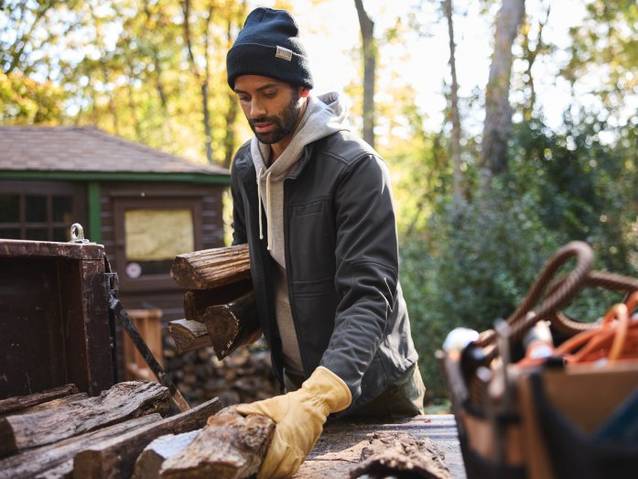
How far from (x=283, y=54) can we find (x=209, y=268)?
0.85 metres

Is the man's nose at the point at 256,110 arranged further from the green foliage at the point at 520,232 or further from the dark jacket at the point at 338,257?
the green foliage at the point at 520,232

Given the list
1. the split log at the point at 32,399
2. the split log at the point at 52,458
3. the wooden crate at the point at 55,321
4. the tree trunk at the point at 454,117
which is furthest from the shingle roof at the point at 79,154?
the split log at the point at 52,458

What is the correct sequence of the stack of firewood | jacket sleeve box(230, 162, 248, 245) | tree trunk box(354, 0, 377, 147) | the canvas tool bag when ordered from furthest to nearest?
tree trunk box(354, 0, 377, 147) < jacket sleeve box(230, 162, 248, 245) < the stack of firewood < the canvas tool bag

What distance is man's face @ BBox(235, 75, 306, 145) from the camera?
9.69ft

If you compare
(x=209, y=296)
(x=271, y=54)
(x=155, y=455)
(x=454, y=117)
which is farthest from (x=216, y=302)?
(x=454, y=117)

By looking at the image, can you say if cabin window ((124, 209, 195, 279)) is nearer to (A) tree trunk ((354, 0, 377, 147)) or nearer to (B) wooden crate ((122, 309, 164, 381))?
(B) wooden crate ((122, 309, 164, 381))

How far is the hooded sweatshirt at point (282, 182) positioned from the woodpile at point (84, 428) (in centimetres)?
61

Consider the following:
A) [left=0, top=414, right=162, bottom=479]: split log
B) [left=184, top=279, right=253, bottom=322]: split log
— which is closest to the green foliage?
[left=184, top=279, right=253, bottom=322]: split log

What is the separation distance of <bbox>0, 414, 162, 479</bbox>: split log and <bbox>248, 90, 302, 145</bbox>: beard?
3.91ft

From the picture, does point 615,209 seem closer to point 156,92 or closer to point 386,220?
point 386,220

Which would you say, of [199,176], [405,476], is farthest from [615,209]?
[405,476]

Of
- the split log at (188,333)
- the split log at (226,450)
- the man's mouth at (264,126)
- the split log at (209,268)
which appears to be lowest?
the split log at (226,450)

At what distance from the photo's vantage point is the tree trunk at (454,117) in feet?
40.7

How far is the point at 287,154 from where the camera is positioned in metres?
2.96
